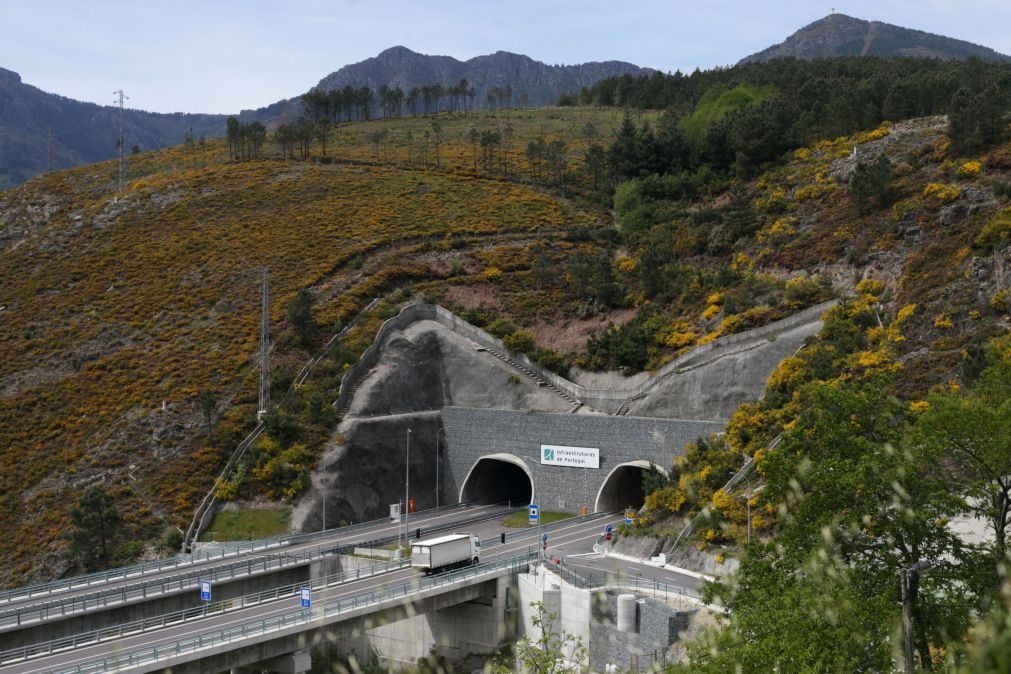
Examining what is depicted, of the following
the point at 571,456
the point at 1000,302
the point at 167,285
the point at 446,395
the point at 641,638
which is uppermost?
the point at 1000,302

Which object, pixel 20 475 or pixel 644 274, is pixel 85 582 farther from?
pixel 644 274

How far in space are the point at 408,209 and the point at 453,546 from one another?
197 feet

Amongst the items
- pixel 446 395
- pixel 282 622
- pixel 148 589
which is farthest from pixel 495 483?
pixel 282 622

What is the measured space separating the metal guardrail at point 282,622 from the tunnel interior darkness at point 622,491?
12758 mm

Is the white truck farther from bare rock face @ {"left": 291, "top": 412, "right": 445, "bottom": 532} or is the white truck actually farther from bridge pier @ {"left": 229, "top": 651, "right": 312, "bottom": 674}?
bare rock face @ {"left": 291, "top": 412, "right": 445, "bottom": 532}

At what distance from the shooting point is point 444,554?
46312 mm

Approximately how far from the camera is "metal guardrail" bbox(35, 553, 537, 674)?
33219mm

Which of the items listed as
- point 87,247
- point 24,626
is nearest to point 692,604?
point 24,626

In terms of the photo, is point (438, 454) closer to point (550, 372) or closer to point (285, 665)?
point (550, 372)

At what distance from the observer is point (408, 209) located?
10162cm

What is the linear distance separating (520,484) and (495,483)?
253 centimetres

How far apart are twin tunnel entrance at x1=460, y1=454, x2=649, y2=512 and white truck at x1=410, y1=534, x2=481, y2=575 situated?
556 inches

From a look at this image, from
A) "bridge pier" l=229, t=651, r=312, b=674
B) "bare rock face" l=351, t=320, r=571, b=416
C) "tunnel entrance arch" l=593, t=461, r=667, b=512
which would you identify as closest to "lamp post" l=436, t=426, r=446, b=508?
"bare rock face" l=351, t=320, r=571, b=416

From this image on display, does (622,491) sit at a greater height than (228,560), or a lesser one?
greater
